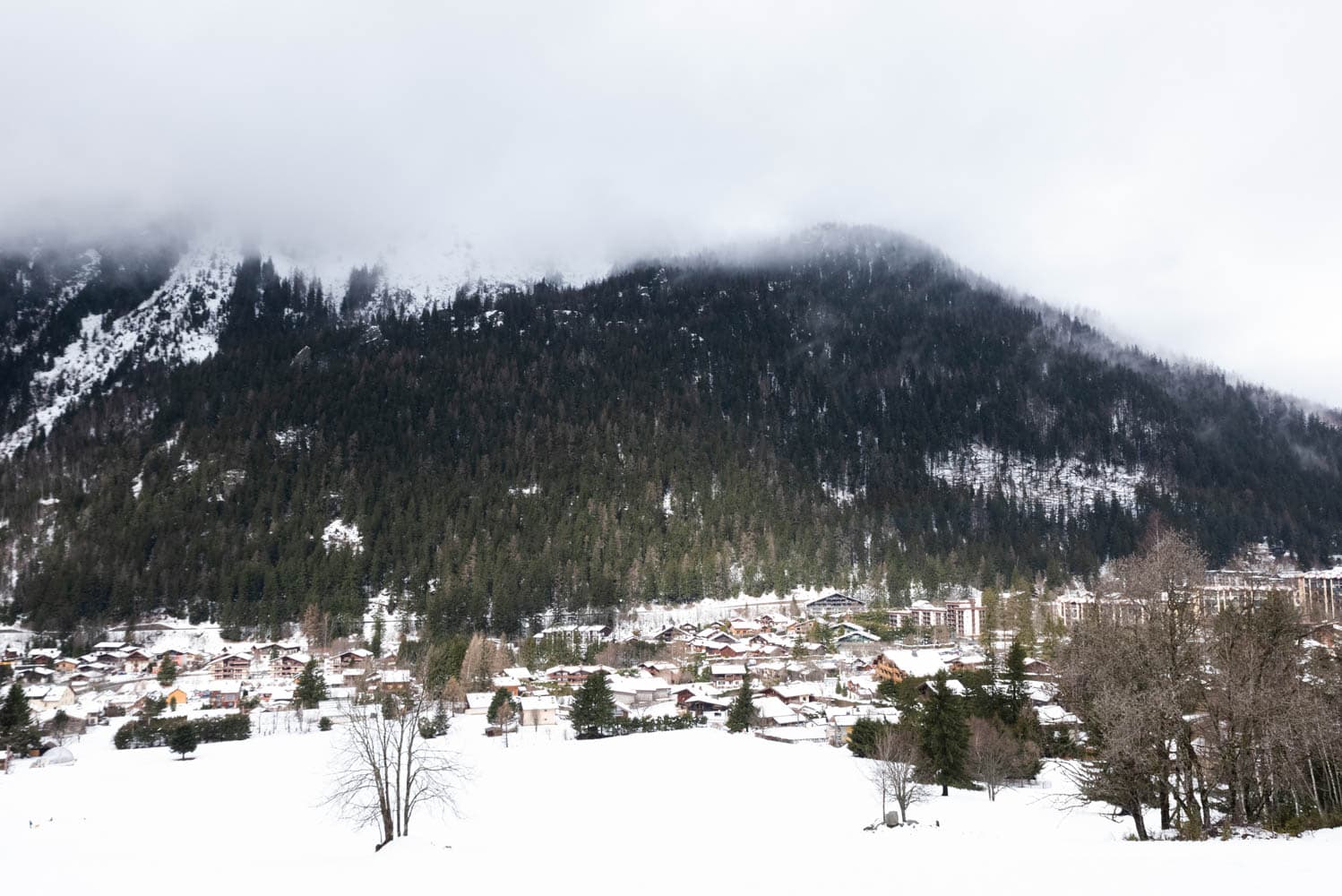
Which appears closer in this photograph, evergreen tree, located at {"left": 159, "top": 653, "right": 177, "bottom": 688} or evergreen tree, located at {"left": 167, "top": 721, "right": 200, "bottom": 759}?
evergreen tree, located at {"left": 167, "top": 721, "right": 200, "bottom": 759}

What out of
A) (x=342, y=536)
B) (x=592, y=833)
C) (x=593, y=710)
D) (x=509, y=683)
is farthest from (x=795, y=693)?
(x=342, y=536)

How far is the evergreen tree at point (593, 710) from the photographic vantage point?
6191 centimetres

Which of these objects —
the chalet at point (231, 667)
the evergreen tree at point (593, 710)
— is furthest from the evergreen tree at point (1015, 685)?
the chalet at point (231, 667)

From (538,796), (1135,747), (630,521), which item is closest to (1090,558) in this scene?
(630,521)

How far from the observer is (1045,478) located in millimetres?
194125

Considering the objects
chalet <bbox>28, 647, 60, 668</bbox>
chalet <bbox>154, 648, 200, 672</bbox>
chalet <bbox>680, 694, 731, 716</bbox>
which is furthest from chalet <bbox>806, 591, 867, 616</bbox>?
chalet <bbox>28, 647, 60, 668</bbox>

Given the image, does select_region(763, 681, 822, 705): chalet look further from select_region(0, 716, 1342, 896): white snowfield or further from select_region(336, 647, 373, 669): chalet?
select_region(336, 647, 373, 669): chalet

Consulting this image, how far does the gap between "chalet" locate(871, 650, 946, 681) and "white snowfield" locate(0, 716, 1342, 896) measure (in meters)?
19.3

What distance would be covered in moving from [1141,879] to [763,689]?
62017 millimetres

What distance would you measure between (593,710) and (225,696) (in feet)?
124

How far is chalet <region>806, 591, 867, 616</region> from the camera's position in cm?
11225

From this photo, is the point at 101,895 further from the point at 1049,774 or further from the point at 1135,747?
the point at 1049,774

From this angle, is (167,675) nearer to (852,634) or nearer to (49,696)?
(49,696)

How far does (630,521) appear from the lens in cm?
13800
